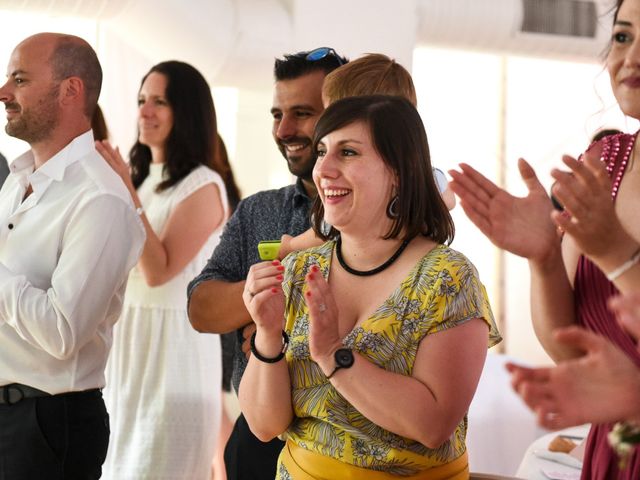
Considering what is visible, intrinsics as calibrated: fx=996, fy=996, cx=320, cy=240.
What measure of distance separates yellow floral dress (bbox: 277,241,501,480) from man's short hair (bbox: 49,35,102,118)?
4.00 feet

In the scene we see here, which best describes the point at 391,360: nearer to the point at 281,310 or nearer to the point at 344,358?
the point at 344,358

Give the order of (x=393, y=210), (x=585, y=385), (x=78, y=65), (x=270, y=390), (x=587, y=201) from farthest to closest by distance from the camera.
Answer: (x=78, y=65), (x=393, y=210), (x=270, y=390), (x=587, y=201), (x=585, y=385)

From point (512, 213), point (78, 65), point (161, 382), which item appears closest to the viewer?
point (512, 213)

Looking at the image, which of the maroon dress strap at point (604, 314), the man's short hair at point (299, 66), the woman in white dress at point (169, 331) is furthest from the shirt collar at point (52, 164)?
the maroon dress strap at point (604, 314)

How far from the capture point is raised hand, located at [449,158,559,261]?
5.15 feet

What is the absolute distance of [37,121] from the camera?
2725 millimetres

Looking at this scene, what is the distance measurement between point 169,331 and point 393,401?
6.68ft

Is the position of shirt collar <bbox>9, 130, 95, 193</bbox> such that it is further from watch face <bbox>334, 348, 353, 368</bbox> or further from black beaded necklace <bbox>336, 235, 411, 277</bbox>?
watch face <bbox>334, 348, 353, 368</bbox>

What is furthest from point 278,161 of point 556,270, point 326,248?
point 556,270

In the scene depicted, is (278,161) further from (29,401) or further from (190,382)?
(29,401)

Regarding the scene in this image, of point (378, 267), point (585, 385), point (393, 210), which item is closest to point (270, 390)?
point (378, 267)

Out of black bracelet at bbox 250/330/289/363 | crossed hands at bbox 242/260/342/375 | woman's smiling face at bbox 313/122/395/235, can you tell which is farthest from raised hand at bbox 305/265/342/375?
woman's smiling face at bbox 313/122/395/235

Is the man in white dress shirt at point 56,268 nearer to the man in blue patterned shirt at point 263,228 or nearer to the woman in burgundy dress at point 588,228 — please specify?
the man in blue patterned shirt at point 263,228

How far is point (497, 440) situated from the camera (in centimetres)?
450
